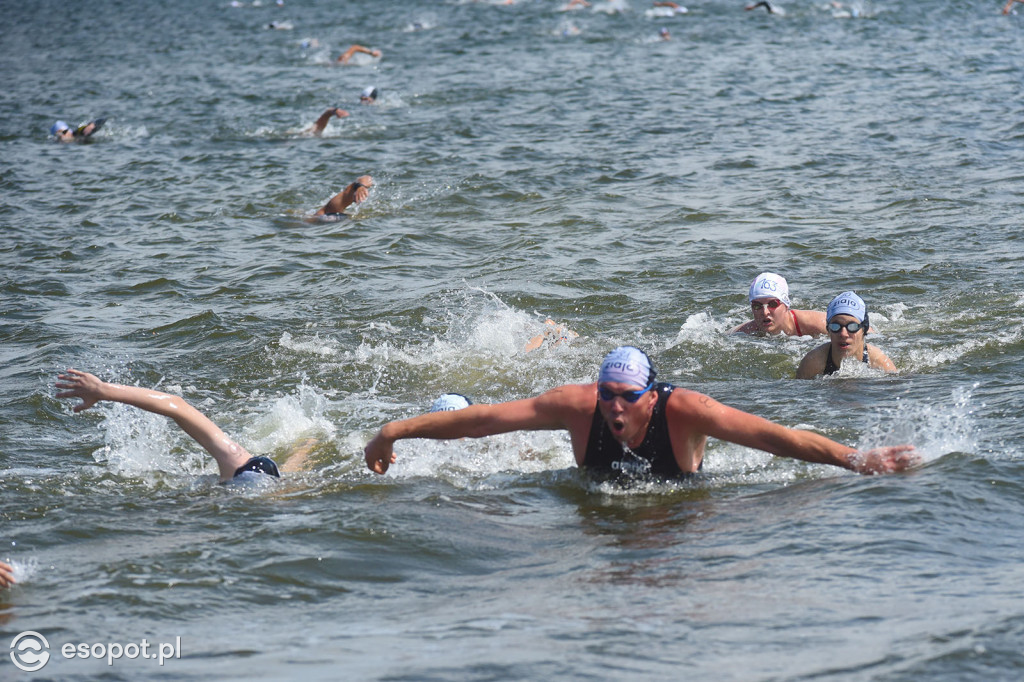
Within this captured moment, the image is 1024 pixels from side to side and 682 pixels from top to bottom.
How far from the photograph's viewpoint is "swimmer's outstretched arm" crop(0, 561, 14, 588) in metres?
5.98

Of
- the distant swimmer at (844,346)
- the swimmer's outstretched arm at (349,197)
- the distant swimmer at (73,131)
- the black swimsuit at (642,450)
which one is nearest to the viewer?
the black swimsuit at (642,450)

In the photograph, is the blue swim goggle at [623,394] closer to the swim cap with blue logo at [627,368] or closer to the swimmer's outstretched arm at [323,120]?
the swim cap with blue logo at [627,368]

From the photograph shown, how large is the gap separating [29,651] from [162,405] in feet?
8.20

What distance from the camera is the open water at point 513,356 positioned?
539 cm

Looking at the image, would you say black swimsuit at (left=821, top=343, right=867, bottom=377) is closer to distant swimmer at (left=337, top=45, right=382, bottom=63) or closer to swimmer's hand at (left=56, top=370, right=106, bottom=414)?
swimmer's hand at (left=56, top=370, right=106, bottom=414)

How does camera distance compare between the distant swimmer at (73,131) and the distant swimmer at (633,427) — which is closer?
the distant swimmer at (633,427)

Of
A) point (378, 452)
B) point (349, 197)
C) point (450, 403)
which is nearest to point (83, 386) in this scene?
point (378, 452)

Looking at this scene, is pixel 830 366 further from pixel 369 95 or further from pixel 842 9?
pixel 842 9

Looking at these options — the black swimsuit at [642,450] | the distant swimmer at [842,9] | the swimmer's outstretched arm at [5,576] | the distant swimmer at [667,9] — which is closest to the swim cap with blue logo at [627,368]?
the black swimsuit at [642,450]

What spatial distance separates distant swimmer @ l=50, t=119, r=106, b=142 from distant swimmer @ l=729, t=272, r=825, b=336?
1612 cm

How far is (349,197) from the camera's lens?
647 inches

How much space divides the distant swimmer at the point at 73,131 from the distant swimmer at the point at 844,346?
1715 centimetres

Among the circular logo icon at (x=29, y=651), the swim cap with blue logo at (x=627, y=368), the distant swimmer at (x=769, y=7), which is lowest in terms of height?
the circular logo icon at (x=29, y=651)

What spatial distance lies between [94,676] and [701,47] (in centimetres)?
2843
